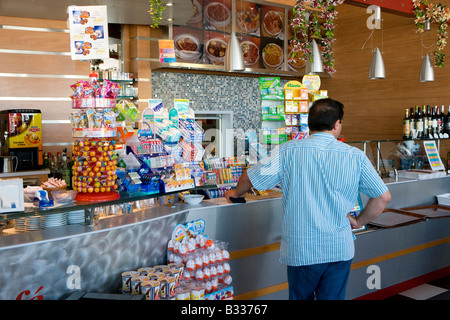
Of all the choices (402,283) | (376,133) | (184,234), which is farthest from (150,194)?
(376,133)

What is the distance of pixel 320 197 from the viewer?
256 centimetres

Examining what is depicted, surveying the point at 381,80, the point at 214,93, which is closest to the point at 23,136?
the point at 214,93

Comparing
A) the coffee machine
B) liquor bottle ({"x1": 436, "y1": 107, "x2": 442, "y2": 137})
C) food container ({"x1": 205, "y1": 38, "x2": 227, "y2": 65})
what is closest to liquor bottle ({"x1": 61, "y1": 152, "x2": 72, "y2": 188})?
the coffee machine

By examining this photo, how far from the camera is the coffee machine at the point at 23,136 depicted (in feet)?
19.4

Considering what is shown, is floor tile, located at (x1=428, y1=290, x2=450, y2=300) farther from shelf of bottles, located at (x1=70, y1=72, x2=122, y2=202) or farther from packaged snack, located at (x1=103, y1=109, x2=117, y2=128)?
packaged snack, located at (x1=103, y1=109, x2=117, y2=128)

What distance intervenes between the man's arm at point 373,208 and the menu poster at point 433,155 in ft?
10.1

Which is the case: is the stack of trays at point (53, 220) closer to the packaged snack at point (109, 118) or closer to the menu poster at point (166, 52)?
the packaged snack at point (109, 118)

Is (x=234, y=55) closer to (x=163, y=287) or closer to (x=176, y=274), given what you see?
(x=176, y=274)

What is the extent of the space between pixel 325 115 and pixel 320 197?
1.56ft

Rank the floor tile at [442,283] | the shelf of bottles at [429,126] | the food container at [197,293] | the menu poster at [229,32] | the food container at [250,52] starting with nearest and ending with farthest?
1. the food container at [197,293]
2. the floor tile at [442,283]
3. the shelf of bottles at [429,126]
4. the menu poster at [229,32]
5. the food container at [250,52]

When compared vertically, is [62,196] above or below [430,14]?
below

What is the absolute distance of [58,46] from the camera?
6742mm

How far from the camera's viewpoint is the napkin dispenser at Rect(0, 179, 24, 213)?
7.80 feet

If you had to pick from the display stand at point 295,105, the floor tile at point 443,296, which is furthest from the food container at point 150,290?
the display stand at point 295,105
